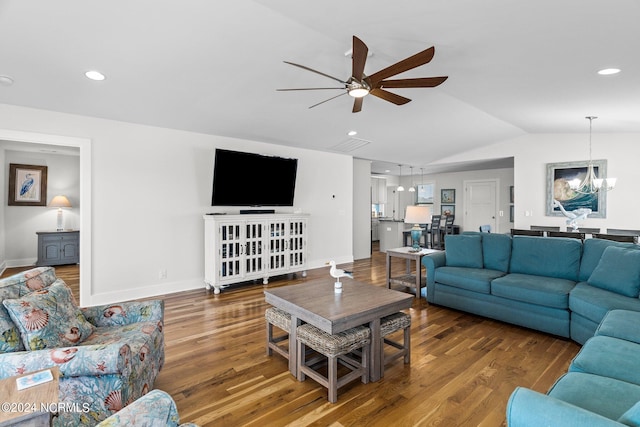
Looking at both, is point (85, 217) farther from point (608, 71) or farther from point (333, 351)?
point (608, 71)

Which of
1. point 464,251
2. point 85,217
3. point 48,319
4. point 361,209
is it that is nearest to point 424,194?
point 361,209

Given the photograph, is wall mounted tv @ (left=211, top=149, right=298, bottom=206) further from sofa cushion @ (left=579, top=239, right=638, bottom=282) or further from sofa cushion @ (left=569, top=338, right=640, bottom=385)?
sofa cushion @ (left=569, top=338, right=640, bottom=385)

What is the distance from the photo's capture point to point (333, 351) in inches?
85.2

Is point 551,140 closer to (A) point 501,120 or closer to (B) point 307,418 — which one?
(A) point 501,120

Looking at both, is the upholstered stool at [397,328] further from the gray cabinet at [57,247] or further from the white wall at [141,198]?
the gray cabinet at [57,247]

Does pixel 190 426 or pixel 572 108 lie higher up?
pixel 572 108

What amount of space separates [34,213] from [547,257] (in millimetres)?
9042

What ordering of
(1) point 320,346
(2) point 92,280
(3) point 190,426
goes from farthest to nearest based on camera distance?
(2) point 92,280
(1) point 320,346
(3) point 190,426

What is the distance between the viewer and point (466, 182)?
32.6ft

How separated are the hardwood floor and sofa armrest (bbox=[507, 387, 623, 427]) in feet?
2.95

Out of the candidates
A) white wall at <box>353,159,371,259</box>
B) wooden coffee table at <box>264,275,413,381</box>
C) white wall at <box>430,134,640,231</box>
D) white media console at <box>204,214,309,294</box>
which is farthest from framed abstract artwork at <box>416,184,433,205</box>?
wooden coffee table at <box>264,275,413,381</box>

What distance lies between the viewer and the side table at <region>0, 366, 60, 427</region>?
3.43ft

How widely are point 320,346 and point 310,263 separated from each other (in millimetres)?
4253

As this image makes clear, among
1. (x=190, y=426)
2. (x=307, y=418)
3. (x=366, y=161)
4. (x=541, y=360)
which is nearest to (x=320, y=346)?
(x=307, y=418)
